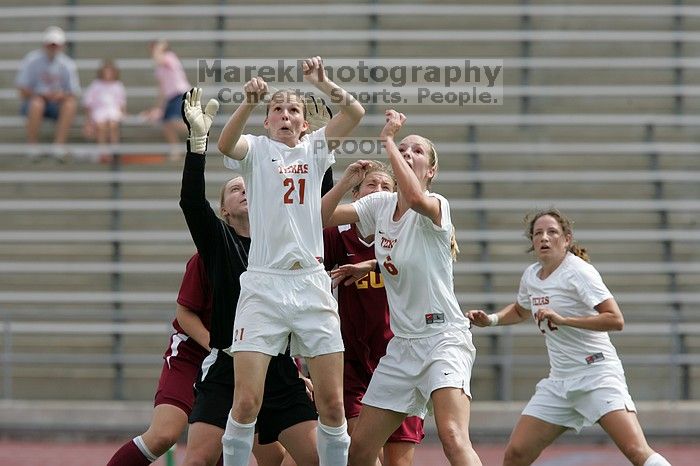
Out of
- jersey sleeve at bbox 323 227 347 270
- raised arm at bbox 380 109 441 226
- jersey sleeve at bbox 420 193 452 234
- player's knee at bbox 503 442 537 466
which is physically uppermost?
raised arm at bbox 380 109 441 226

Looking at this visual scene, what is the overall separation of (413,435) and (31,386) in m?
7.57

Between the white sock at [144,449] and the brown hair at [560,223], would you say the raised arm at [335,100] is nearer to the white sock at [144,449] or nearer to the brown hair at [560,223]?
the brown hair at [560,223]

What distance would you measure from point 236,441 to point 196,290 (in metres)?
1.20

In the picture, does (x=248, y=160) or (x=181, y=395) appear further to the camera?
(x=181, y=395)

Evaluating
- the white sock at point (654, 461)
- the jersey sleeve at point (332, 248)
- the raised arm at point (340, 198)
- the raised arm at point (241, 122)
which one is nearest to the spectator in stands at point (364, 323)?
the jersey sleeve at point (332, 248)

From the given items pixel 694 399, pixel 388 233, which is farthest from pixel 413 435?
pixel 694 399

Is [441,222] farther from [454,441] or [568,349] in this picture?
[568,349]

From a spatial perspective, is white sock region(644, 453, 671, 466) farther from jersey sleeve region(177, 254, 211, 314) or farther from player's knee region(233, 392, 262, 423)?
jersey sleeve region(177, 254, 211, 314)

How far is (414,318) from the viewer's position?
6969mm

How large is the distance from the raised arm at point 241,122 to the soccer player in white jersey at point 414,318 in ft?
2.25

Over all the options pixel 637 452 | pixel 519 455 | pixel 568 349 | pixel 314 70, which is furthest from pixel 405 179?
pixel 637 452

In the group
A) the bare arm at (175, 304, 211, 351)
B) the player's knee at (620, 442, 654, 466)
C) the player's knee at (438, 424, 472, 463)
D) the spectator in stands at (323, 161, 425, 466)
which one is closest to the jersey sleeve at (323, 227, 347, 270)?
the spectator in stands at (323, 161, 425, 466)

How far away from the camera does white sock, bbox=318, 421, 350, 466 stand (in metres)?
6.54

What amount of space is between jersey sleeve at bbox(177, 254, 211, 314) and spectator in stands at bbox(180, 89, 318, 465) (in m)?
0.22
